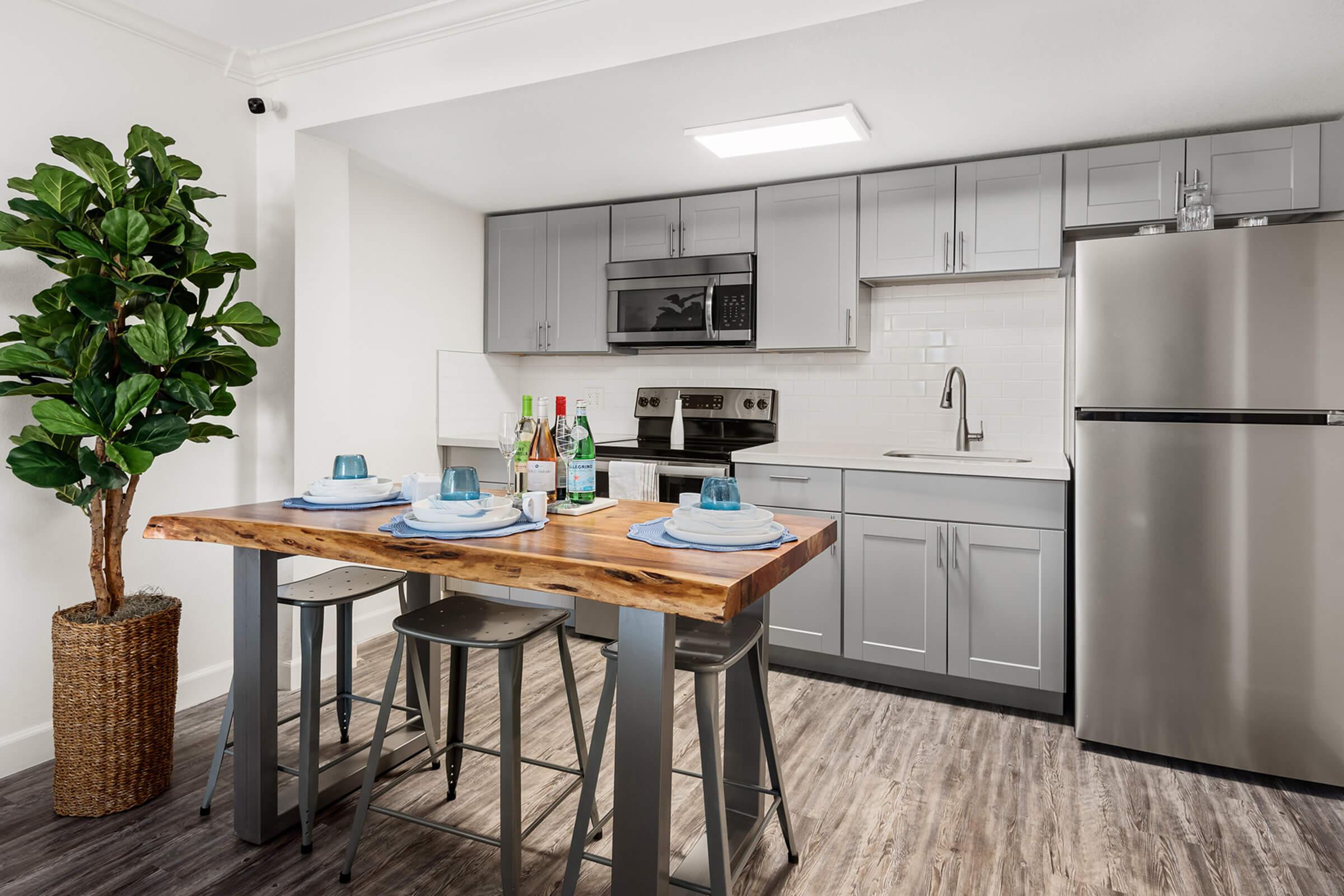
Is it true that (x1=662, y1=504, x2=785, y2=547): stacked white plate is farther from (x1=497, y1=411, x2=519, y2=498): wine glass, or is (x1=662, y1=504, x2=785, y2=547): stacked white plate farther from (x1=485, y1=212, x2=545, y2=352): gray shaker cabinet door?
(x1=485, y1=212, x2=545, y2=352): gray shaker cabinet door

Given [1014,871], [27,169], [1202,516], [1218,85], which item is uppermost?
[1218,85]

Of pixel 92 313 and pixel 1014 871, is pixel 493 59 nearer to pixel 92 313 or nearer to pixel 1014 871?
pixel 92 313

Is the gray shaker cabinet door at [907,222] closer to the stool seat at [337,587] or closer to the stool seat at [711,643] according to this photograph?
the stool seat at [711,643]

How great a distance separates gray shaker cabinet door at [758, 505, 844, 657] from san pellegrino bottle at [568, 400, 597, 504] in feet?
4.76

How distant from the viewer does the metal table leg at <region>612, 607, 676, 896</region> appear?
54.8 inches

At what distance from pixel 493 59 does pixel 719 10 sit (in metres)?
0.85

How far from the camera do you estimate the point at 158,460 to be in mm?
2764

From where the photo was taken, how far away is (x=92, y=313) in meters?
2.08

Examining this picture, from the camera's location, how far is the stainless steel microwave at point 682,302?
3773 mm

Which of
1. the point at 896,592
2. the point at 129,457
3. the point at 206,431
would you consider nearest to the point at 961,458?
the point at 896,592

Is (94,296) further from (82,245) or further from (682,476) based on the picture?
(682,476)

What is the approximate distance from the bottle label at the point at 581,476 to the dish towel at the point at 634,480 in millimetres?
1579

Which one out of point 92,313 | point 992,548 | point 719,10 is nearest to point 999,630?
point 992,548

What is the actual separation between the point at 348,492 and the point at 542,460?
1.86 ft
